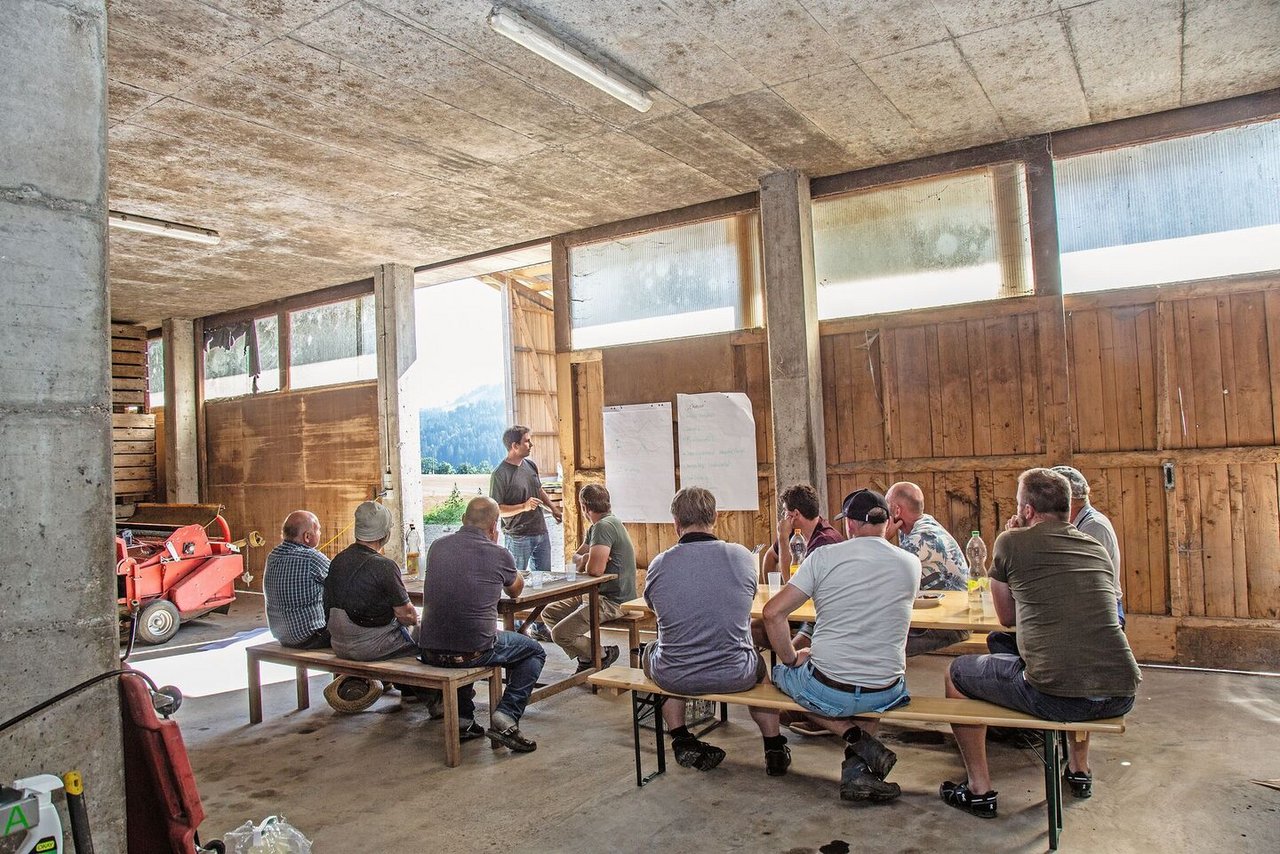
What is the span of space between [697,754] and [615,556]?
2.02 metres

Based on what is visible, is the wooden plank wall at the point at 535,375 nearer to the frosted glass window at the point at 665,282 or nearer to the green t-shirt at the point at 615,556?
the frosted glass window at the point at 665,282

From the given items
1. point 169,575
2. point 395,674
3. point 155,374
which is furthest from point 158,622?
point 155,374

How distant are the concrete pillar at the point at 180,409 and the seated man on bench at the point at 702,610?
35.3 feet

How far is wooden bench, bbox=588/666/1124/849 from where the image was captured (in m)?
3.38

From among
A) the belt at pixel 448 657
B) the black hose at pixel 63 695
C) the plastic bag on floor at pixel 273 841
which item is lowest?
the plastic bag on floor at pixel 273 841

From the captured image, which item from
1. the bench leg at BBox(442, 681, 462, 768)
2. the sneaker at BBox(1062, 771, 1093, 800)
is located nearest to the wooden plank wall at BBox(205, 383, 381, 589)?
the bench leg at BBox(442, 681, 462, 768)

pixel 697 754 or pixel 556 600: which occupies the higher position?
pixel 556 600

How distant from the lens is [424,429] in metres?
19.5

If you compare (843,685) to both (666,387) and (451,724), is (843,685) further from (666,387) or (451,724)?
(666,387)

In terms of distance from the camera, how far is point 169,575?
28.6ft

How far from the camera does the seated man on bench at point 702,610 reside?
13.0ft

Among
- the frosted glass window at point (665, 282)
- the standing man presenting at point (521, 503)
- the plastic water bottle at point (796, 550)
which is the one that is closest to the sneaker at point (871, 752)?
the plastic water bottle at point (796, 550)

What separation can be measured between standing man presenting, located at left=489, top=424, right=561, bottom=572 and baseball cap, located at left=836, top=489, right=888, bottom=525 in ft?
13.6

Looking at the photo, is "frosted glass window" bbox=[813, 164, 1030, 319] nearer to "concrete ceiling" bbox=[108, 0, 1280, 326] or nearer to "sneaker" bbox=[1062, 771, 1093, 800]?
"concrete ceiling" bbox=[108, 0, 1280, 326]
